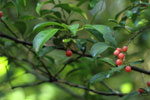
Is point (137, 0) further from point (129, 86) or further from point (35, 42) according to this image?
point (129, 86)

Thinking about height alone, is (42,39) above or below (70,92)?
above

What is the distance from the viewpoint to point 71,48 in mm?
1220

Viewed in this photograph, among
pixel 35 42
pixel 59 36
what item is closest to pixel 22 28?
pixel 59 36

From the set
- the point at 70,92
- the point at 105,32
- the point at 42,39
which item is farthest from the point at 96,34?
the point at 70,92

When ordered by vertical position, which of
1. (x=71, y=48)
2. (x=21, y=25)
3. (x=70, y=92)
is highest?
(x=21, y=25)

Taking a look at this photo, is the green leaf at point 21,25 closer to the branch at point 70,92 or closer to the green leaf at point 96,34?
the green leaf at point 96,34

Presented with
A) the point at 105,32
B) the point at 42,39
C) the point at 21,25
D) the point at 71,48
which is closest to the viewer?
the point at 42,39

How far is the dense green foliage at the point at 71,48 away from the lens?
106 centimetres

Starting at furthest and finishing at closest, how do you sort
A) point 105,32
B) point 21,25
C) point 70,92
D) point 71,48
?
1. point 70,92
2. point 21,25
3. point 71,48
4. point 105,32

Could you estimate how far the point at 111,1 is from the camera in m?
2.33

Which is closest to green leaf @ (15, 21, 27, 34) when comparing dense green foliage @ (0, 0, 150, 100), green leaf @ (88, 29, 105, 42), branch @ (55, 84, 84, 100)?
dense green foliage @ (0, 0, 150, 100)

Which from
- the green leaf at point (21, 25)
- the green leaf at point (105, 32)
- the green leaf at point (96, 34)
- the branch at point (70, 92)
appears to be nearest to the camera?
the green leaf at point (105, 32)

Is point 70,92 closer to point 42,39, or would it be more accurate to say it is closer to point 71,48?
point 71,48

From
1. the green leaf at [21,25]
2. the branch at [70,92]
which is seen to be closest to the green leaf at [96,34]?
the green leaf at [21,25]
